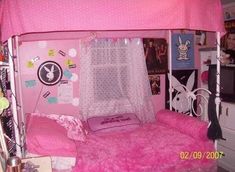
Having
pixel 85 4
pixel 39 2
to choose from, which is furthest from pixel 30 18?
pixel 85 4

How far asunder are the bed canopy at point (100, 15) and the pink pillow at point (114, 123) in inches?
48.1

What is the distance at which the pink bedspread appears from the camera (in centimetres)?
254

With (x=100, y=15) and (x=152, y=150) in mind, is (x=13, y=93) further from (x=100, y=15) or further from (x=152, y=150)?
(x=152, y=150)

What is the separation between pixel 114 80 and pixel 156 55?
776 mm

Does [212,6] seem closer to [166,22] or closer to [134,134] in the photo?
[166,22]

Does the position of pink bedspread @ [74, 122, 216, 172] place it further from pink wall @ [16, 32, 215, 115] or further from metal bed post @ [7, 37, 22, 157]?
pink wall @ [16, 32, 215, 115]

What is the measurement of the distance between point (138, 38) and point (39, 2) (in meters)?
1.94

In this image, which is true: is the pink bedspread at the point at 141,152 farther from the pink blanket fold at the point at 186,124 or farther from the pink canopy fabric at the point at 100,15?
the pink canopy fabric at the point at 100,15

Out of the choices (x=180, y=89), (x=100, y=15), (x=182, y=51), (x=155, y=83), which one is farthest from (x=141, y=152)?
(x=182, y=51)

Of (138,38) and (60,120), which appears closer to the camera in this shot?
(60,120)

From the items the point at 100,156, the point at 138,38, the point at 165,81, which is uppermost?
the point at 138,38

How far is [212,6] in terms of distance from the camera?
2480 millimetres

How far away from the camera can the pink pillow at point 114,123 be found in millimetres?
3345
